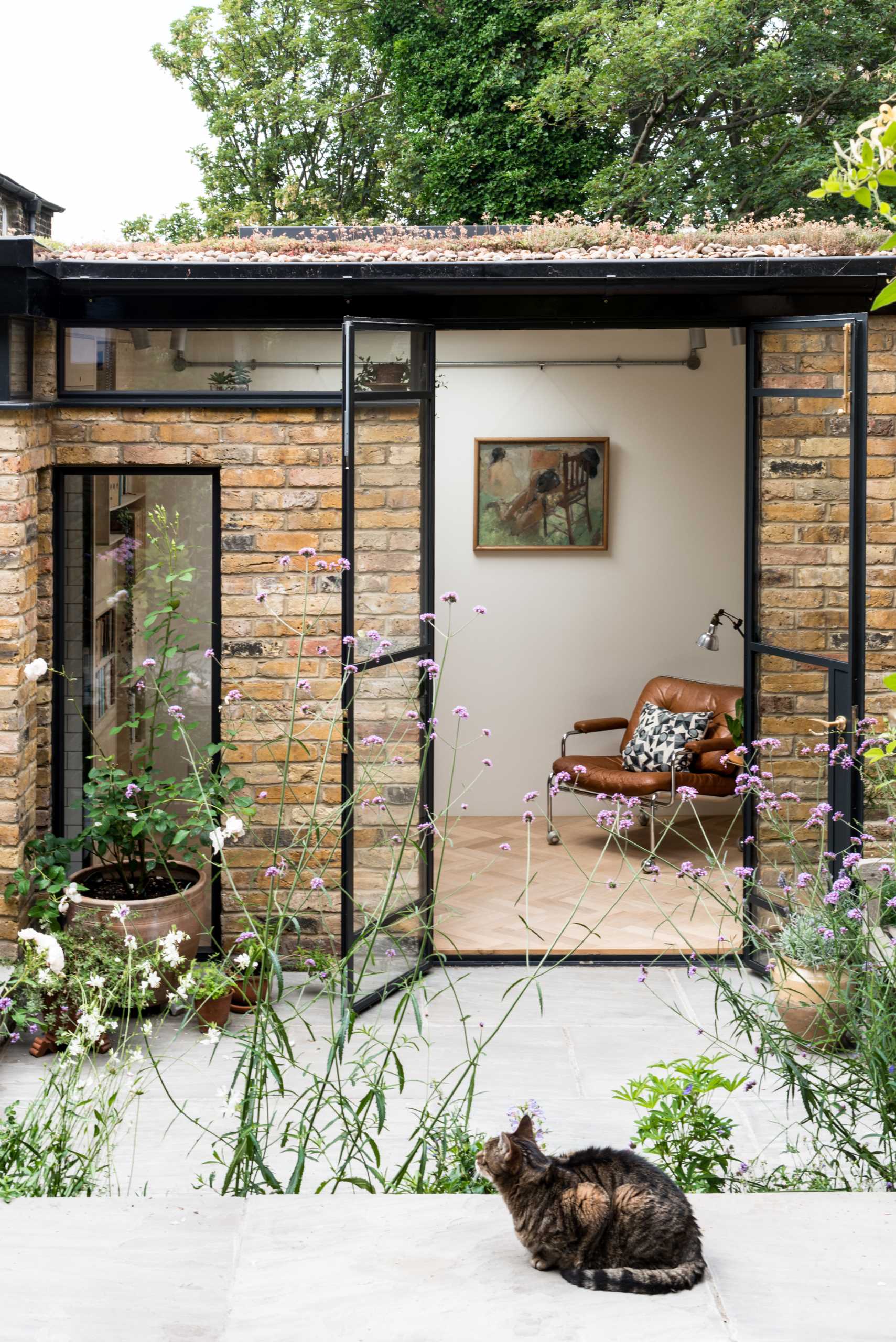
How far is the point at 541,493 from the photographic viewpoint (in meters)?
8.46

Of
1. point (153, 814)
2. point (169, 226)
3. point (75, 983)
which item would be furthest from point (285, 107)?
point (75, 983)

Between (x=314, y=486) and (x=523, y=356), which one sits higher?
(x=523, y=356)

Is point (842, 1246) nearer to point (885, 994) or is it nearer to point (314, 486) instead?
point (885, 994)

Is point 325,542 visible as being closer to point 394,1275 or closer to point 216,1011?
point 216,1011

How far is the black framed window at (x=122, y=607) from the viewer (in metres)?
5.70

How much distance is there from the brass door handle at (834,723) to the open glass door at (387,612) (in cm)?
153

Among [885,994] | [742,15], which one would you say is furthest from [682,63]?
[885,994]

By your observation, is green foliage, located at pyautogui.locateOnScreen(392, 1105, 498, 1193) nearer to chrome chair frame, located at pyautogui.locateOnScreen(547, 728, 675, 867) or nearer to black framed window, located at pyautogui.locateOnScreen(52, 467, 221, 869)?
black framed window, located at pyautogui.locateOnScreen(52, 467, 221, 869)

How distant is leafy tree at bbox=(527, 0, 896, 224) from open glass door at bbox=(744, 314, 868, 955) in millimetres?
11147

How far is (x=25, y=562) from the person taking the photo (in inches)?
209

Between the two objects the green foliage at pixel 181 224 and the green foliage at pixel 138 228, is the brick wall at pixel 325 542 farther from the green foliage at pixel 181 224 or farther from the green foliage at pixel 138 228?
the green foliage at pixel 138 228

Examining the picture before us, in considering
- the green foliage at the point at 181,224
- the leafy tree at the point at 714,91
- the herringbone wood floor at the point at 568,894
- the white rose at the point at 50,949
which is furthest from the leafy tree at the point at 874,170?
the green foliage at the point at 181,224

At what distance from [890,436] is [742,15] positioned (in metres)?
12.4

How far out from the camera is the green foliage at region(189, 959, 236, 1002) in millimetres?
2957
